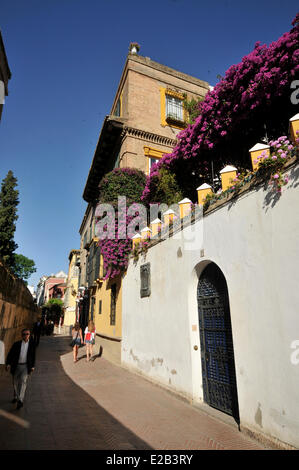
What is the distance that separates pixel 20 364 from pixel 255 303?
5.16m

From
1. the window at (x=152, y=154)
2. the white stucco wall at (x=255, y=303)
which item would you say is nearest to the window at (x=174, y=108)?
the window at (x=152, y=154)

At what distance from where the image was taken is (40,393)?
7.05 metres

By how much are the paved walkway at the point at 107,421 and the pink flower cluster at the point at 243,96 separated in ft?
24.8

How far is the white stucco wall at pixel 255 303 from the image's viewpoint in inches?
151

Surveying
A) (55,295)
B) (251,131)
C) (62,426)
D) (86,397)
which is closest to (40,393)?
(86,397)

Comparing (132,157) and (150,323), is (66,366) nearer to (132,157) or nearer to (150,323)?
(150,323)

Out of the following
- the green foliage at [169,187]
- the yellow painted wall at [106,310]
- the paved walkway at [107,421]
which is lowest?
the paved walkway at [107,421]

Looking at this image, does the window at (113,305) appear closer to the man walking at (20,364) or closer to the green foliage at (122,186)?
the green foliage at (122,186)

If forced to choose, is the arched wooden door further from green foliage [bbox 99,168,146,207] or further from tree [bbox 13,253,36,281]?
tree [bbox 13,253,36,281]

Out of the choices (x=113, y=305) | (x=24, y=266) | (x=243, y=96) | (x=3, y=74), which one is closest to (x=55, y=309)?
(x=24, y=266)

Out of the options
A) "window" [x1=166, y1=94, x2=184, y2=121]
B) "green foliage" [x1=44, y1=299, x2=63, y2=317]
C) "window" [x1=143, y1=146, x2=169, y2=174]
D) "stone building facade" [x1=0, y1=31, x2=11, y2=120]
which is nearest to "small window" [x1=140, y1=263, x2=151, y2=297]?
"window" [x1=143, y1=146, x2=169, y2=174]

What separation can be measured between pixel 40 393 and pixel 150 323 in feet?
11.4

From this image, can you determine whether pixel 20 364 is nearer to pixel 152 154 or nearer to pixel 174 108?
pixel 152 154

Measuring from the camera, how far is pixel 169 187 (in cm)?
1038
